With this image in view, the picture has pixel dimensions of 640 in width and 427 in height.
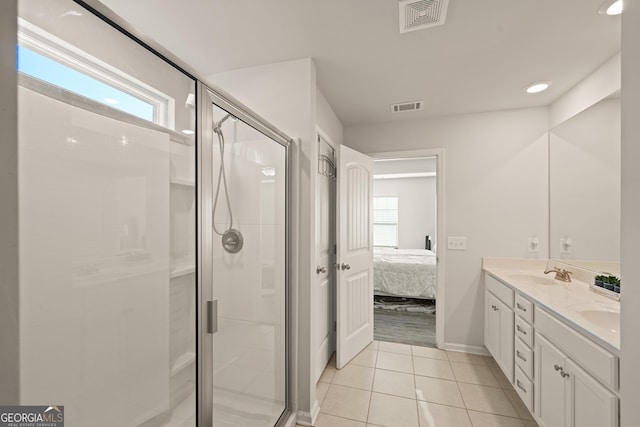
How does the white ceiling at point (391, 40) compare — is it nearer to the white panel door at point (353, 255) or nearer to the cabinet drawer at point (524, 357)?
the white panel door at point (353, 255)

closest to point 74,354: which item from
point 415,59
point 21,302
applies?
point 21,302

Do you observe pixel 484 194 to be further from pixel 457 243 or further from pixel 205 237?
pixel 205 237

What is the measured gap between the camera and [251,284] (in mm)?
1466

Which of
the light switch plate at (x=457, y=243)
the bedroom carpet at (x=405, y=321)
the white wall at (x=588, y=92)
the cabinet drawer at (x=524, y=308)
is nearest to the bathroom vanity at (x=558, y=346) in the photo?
the cabinet drawer at (x=524, y=308)

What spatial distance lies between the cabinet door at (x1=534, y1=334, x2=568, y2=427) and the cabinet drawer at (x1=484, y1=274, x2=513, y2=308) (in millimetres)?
468

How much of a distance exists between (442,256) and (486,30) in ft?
6.82

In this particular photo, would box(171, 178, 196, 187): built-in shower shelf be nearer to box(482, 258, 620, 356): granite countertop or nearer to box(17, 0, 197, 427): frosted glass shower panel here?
box(17, 0, 197, 427): frosted glass shower panel

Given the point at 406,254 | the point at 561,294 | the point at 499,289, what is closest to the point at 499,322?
the point at 499,289

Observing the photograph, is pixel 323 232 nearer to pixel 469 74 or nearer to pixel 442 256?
pixel 442 256

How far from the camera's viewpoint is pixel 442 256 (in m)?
2.95

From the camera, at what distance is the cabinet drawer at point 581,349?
1.11 meters

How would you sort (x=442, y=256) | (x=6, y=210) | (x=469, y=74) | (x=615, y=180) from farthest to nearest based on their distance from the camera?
(x=442, y=256) → (x=469, y=74) → (x=615, y=180) → (x=6, y=210)

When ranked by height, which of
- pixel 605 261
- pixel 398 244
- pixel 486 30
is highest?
pixel 486 30

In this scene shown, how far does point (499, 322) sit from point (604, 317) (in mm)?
923
